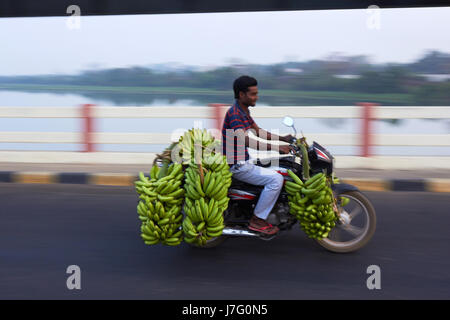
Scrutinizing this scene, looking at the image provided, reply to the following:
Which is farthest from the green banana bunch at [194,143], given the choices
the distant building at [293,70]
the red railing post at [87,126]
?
→ the distant building at [293,70]

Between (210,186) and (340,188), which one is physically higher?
(210,186)

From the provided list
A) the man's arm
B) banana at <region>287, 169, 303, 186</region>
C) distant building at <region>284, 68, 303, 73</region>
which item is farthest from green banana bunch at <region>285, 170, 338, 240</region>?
distant building at <region>284, 68, 303, 73</region>

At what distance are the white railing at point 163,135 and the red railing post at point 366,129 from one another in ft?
0.08

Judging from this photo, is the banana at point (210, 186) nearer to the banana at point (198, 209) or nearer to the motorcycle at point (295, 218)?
the banana at point (198, 209)

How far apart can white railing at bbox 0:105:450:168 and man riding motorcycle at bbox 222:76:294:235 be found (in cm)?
455

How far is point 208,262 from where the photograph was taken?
477cm

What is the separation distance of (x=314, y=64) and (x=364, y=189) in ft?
32.4

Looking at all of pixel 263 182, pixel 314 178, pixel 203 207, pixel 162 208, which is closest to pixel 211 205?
pixel 203 207

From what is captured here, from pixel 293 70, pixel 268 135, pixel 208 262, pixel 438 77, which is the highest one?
pixel 293 70

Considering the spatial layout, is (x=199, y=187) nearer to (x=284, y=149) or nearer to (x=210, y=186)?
(x=210, y=186)

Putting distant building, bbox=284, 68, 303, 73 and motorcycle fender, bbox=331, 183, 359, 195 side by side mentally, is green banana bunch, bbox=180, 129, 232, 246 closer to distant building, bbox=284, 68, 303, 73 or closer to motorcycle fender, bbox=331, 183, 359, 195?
motorcycle fender, bbox=331, 183, 359, 195

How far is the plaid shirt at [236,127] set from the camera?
4625 millimetres

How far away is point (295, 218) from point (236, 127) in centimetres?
101
